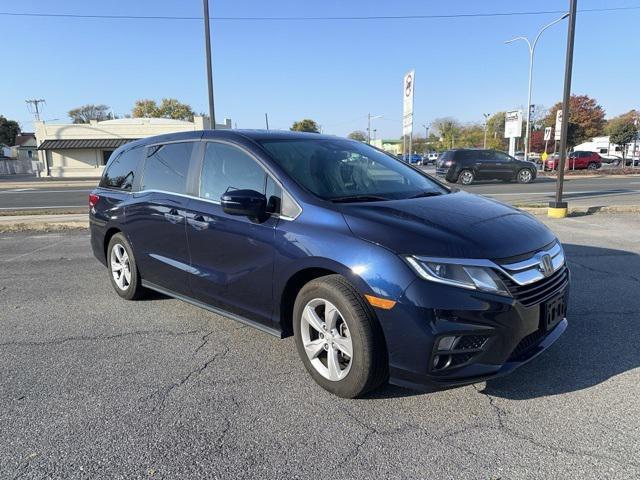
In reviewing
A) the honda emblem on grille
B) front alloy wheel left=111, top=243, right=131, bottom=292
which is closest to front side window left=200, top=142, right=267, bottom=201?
front alloy wheel left=111, top=243, right=131, bottom=292

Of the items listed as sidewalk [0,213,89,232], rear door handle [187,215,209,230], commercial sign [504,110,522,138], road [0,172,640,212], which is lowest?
road [0,172,640,212]

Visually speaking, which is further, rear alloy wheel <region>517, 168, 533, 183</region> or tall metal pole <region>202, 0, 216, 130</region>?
rear alloy wheel <region>517, 168, 533, 183</region>

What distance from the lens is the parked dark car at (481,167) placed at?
23.7m

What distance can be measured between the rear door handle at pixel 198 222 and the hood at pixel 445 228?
4.16 ft

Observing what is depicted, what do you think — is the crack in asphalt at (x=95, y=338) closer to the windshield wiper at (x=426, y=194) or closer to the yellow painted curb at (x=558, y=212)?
the windshield wiper at (x=426, y=194)

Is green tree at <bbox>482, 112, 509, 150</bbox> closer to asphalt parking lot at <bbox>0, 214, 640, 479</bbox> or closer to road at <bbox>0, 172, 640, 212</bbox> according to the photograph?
road at <bbox>0, 172, 640, 212</bbox>

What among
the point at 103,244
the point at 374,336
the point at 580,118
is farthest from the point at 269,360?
the point at 580,118

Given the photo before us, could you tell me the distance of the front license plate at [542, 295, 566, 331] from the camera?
9.75 ft

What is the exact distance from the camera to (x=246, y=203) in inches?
129

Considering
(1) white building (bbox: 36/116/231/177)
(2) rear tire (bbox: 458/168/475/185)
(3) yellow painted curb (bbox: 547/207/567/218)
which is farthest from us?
(1) white building (bbox: 36/116/231/177)

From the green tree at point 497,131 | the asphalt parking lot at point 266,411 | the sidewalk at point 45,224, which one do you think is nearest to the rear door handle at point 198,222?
the asphalt parking lot at point 266,411

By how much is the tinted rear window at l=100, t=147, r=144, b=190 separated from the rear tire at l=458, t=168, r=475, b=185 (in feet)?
67.7

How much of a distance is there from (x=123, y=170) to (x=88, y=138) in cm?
4726

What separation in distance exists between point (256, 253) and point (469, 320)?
155 centimetres
